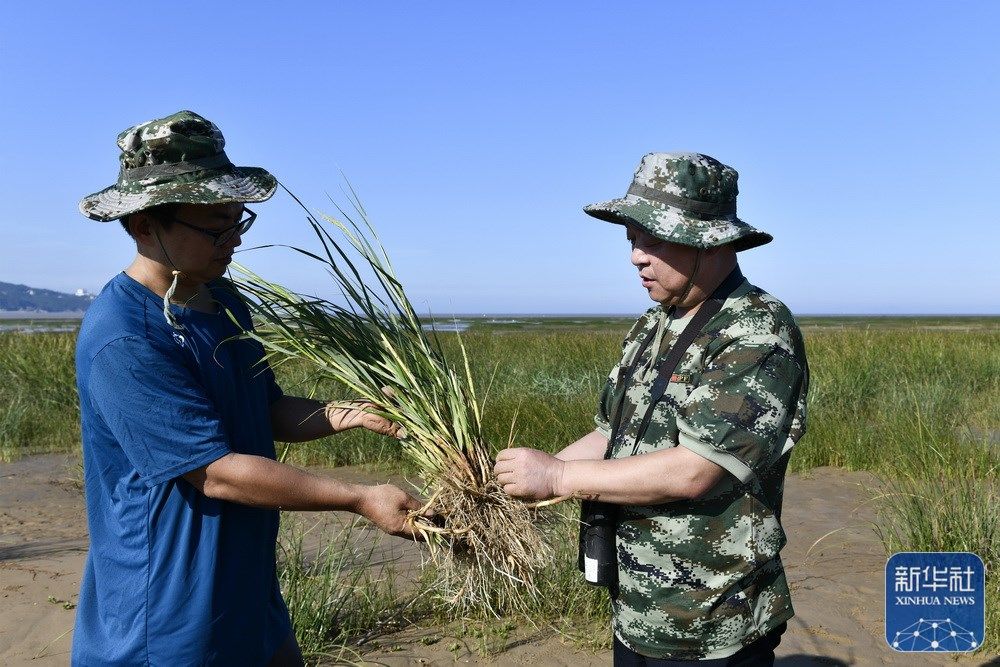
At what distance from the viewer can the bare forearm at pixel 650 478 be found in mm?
1759

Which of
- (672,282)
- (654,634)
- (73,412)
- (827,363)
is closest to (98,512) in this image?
(654,634)

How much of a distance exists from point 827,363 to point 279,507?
8.77 m

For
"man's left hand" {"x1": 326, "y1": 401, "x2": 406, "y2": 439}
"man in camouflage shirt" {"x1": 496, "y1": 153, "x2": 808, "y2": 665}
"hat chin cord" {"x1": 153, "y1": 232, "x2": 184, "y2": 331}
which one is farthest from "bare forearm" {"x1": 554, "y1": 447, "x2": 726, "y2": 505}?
"hat chin cord" {"x1": 153, "y1": 232, "x2": 184, "y2": 331}

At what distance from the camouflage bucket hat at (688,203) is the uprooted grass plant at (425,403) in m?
0.77

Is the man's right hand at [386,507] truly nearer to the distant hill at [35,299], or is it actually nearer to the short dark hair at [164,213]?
the short dark hair at [164,213]

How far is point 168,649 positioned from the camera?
5.66ft

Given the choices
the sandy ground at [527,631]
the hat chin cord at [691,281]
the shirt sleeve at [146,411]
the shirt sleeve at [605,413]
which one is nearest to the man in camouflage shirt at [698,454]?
the hat chin cord at [691,281]

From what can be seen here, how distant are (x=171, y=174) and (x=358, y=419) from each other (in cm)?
96

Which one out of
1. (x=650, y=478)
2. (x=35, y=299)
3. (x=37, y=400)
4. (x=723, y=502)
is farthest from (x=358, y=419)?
(x=35, y=299)

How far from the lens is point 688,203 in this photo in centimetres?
192

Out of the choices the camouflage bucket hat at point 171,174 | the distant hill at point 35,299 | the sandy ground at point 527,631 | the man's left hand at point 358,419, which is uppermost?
the distant hill at point 35,299

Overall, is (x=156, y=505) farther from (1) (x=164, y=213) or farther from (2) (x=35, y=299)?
(2) (x=35, y=299)

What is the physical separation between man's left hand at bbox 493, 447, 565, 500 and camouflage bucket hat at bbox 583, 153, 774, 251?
0.62 m

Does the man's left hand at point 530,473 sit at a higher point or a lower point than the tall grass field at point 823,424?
higher
